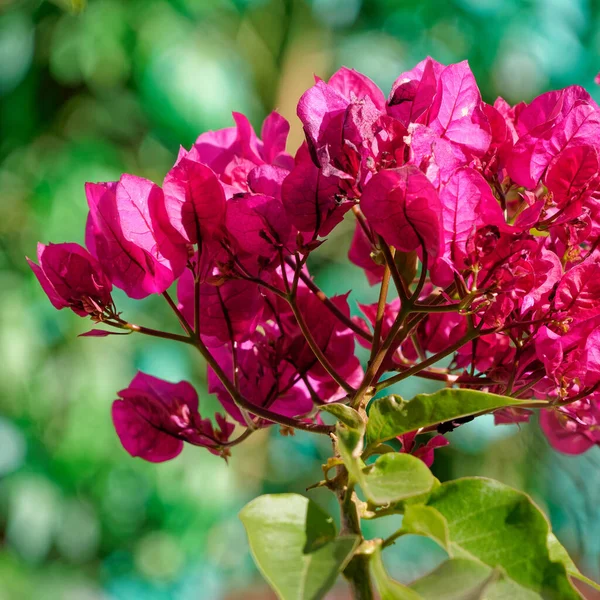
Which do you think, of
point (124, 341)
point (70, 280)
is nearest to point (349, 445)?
point (70, 280)

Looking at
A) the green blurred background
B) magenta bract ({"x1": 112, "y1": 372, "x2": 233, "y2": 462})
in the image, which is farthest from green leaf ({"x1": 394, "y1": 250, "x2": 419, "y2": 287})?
the green blurred background

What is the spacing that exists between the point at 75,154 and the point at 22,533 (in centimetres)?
131

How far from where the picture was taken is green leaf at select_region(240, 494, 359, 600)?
0.52 ft

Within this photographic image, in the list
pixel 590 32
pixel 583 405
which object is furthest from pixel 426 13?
pixel 583 405

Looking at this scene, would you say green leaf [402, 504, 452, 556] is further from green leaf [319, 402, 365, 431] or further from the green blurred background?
the green blurred background

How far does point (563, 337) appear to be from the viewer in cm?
23

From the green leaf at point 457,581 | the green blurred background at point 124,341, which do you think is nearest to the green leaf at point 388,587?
the green leaf at point 457,581

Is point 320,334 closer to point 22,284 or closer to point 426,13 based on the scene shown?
point 22,284

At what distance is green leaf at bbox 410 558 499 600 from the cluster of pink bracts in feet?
0.25

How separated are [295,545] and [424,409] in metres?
0.05

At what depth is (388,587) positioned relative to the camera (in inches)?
6.5

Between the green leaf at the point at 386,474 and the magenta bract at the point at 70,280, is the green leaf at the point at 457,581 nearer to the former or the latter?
the green leaf at the point at 386,474

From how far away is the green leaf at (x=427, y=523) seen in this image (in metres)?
0.17

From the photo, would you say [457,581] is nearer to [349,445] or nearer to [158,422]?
[349,445]
